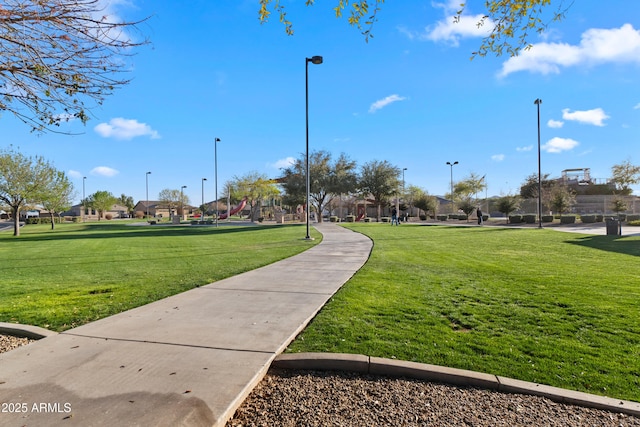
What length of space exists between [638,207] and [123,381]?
58.3 meters

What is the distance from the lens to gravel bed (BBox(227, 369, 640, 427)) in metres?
2.77

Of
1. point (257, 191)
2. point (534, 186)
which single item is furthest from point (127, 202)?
point (534, 186)

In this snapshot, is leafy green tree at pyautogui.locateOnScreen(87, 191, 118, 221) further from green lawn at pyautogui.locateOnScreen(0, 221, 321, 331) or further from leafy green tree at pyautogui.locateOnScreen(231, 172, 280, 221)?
green lawn at pyautogui.locateOnScreen(0, 221, 321, 331)

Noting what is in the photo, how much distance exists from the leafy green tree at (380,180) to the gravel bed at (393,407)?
44.6 m

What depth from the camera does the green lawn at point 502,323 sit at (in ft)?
11.7

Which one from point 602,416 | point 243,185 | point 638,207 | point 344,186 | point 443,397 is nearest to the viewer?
point 602,416

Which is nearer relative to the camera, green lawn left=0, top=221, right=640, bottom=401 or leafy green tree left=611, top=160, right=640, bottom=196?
green lawn left=0, top=221, right=640, bottom=401

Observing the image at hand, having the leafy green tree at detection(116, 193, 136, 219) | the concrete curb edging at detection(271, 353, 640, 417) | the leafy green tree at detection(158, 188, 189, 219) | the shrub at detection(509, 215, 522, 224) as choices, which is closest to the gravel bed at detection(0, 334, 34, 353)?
the concrete curb edging at detection(271, 353, 640, 417)

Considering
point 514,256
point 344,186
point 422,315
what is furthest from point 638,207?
point 422,315

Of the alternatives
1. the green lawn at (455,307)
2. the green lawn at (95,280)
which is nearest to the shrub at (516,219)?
the green lawn at (455,307)

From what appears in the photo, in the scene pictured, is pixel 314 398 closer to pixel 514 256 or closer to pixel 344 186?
pixel 514 256

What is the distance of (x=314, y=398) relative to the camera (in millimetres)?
3127

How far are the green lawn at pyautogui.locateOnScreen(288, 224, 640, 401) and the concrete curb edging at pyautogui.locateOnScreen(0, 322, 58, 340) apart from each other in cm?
319

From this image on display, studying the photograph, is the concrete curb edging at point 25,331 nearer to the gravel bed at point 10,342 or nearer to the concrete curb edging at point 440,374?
the gravel bed at point 10,342
